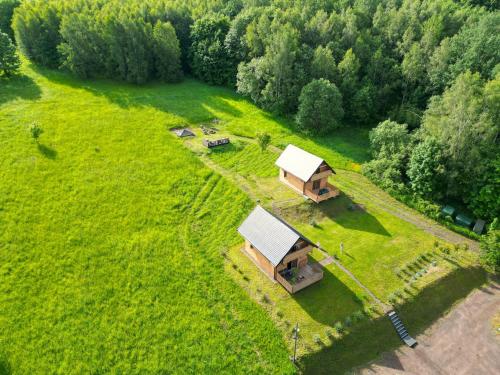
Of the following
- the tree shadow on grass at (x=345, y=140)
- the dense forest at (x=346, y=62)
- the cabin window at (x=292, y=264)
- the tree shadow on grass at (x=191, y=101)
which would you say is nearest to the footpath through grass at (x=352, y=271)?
the cabin window at (x=292, y=264)

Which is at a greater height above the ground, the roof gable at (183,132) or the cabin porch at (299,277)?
the roof gable at (183,132)

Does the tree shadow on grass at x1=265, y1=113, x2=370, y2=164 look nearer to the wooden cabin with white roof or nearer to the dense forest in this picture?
the dense forest

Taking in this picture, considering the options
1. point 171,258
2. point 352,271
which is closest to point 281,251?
point 352,271

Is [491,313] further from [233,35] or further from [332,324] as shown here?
[233,35]

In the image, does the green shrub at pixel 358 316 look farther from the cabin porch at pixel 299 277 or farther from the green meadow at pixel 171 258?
the cabin porch at pixel 299 277

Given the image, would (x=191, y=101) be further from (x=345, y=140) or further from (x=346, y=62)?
(x=345, y=140)

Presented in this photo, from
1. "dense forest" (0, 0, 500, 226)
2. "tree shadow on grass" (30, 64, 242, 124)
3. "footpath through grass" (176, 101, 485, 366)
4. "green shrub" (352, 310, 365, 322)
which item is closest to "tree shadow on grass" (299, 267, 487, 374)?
"footpath through grass" (176, 101, 485, 366)

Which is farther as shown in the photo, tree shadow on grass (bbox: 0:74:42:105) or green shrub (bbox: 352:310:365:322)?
tree shadow on grass (bbox: 0:74:42:105)

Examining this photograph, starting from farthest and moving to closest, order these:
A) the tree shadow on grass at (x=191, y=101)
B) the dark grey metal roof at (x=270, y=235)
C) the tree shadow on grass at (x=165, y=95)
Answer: the tree shadow on grass at (x=165, y=95), the tree shadow on grass at (x=191, y=101), the dark grey metal roof at (x=270, y=235)
